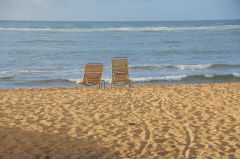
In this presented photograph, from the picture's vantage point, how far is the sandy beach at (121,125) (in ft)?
13.0

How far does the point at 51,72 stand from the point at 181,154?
1060 centimetres

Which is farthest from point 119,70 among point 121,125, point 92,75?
point 121,125

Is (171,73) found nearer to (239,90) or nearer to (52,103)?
(239,90)

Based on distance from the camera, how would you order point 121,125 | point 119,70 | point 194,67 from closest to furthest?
point 121,125, point 119,70, point 194,67

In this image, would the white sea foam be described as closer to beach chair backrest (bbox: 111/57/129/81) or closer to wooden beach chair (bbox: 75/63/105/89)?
beach chair backrest (bbox: 111/57/129/81)

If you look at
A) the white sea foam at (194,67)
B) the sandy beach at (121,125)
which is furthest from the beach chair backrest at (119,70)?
the white sea foam at (194,67)

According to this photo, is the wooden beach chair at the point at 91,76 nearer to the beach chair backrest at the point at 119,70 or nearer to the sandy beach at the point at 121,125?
the beach chair backrest at the point at 119,70

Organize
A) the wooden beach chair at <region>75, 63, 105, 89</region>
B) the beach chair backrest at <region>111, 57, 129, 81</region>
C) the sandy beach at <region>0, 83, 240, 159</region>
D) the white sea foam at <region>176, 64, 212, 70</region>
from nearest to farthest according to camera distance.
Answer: the sandy beach at <region>0, 83, 240, 159</region> < the wooden beach chair at <region>75, 63, 105, 89</region> < the beach chair backrest at <region>111, 57, 129, 81</region> < the white sea foam at <region>176, 64, 212, 70</region>

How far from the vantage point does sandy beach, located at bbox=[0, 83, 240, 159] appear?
13.0 feet

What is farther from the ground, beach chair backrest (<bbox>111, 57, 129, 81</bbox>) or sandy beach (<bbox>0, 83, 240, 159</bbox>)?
beach chair backrest (<bbox>111, 57, 129, 81</bbox>)

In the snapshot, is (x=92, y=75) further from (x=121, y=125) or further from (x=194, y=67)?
(x=194, y=67)

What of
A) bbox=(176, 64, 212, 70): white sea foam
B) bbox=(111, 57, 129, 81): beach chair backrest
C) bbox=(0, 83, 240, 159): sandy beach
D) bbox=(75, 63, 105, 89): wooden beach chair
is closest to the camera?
bbox=(0, 83, 240, 159): sandy beach

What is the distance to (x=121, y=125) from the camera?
16.6 ft

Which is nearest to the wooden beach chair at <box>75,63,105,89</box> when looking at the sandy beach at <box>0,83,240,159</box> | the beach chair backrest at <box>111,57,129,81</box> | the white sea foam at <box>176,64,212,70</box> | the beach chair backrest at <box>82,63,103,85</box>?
the beach chair backrest at <box>82,63,103,85</box>
